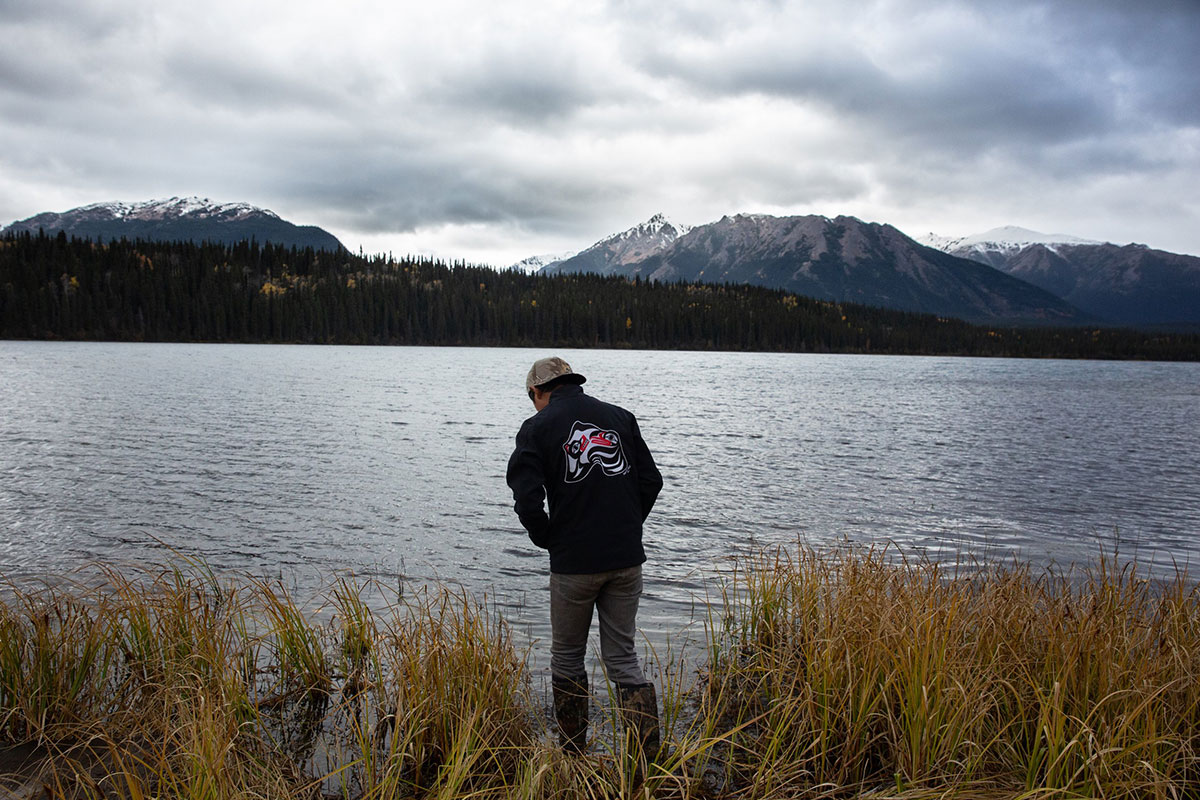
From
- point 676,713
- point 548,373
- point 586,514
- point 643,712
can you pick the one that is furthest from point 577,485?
point 676,713

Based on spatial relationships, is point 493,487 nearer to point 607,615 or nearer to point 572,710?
point 572,710

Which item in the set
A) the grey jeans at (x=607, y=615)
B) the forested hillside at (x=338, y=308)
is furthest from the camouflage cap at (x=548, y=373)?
the forested hillside at (x=338, y=308)

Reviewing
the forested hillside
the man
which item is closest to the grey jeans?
the man

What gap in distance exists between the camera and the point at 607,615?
586 centimetres

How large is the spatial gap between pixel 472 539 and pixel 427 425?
18.7 m

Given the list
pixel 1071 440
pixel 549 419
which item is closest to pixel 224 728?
pixel 549 419

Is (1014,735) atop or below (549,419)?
below

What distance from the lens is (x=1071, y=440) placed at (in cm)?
3241

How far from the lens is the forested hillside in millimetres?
136375

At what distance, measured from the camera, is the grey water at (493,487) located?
Result: 12.6m

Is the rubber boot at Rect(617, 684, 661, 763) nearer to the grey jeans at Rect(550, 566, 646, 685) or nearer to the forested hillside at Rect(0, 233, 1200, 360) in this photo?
the grey jeans at Rect(550, 566, 646, 685)

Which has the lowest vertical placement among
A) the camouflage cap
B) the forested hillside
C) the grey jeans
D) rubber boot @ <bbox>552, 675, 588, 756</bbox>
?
rubber boot @ <bbox>552, 675, 588, 756</bbox>

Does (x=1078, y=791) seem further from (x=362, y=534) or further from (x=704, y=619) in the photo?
(x=362, y=534)

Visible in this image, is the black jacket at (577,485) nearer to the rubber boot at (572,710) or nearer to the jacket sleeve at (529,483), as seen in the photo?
the jacket sleeve at (529,483)
